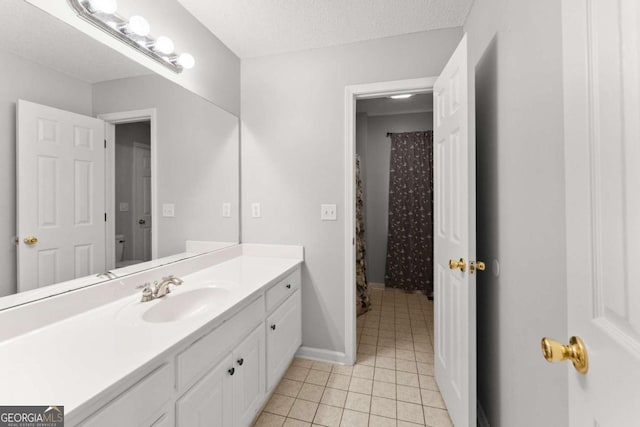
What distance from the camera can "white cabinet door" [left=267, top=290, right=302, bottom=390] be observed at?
5.08ft

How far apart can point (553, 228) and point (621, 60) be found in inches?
22.5

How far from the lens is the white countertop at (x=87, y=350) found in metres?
0.64

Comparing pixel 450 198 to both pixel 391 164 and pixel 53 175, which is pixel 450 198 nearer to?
pixel 53 175

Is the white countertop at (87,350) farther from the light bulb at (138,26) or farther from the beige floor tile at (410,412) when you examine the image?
the light bulb at (138,26)

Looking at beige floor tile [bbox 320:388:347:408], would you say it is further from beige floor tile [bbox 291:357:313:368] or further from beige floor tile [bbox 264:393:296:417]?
beige floor tile [bbox 291:357:313:368]

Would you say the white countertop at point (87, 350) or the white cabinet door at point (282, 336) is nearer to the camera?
the white countertop at point (87, 350)

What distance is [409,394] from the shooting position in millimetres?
1692

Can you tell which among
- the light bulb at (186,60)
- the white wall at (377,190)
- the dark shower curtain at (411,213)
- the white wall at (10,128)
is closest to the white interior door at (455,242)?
the light bulb at (186,60)

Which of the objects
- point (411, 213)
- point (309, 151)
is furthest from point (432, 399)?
point (411, 213)

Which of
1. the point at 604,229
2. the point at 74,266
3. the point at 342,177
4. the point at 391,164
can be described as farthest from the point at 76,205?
the point at 391,164

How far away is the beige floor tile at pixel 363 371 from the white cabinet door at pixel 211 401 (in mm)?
996

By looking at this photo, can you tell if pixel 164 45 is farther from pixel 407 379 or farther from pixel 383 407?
pixel 407 379

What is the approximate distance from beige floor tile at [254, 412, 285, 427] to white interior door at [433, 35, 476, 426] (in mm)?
922

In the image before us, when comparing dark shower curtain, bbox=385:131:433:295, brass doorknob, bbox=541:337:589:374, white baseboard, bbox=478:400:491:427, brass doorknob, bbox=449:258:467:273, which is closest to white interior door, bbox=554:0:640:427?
brass doorknob, bbox=541:337:589:374
